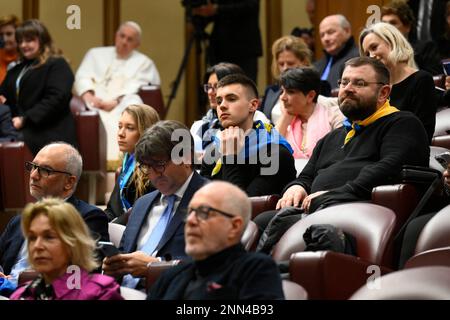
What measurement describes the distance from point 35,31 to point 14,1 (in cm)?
149

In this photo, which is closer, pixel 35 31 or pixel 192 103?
pixel 35 31

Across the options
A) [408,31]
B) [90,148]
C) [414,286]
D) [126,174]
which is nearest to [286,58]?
[408,31]

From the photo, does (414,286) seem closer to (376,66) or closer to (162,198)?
(162,198)

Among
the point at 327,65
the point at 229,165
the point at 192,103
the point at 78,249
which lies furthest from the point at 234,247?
the point at 192,103

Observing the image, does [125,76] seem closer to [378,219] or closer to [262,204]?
[262,204]

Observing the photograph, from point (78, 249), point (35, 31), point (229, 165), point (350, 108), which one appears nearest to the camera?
point (78, 249)

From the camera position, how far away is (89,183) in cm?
575

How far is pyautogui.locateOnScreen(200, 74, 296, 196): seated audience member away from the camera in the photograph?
385 cm

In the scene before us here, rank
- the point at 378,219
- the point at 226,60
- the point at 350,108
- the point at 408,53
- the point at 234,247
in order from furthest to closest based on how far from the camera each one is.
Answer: the point at 226,60
the point at 408,53
the point at 350,108
the point at 378,219
the point at 234,247

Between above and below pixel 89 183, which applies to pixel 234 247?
above

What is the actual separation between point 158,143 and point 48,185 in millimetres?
393

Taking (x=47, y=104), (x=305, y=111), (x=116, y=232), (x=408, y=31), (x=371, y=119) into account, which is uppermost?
(x=408, y=31)

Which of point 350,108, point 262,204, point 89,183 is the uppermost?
point 350,108

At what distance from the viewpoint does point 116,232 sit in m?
→ 3.55
